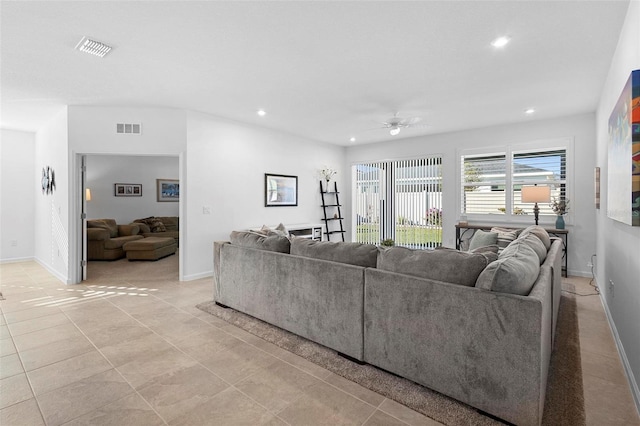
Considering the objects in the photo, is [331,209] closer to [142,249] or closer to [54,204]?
[142,249]

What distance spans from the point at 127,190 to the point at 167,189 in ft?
3.39

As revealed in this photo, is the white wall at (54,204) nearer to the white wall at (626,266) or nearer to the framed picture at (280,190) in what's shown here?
the framed picture at (280,190)

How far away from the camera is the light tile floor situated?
1.80 meters

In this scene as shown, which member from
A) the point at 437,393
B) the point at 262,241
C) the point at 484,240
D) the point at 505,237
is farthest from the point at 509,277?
the point at 505,237

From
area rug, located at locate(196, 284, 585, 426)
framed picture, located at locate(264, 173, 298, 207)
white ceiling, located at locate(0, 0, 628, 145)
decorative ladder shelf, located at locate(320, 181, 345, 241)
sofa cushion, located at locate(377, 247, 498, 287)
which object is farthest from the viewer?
decorative ladder shelf, located at locate(320, 181, 345, 241)

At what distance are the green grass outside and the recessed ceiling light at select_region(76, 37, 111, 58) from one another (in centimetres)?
614

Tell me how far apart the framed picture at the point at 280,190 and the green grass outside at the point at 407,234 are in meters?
2.20

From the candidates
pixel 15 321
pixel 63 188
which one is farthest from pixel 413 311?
pixel 63 188

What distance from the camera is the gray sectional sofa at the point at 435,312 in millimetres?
1635

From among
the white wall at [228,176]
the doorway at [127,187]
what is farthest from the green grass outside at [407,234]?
the doorway at [127,187]

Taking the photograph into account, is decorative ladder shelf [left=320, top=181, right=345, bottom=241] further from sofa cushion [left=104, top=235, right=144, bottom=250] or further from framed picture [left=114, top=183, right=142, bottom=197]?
framed picture [left=114, top=183, right=142, bottom=197]

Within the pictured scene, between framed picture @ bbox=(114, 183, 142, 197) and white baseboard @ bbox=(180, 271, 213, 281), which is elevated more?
framed picture @ bbox=(114, 183, 142, 197)

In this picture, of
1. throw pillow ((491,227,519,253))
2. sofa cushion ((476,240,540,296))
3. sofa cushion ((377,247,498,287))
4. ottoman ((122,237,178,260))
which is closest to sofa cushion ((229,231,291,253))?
sofa cushion ((377,247,498,287))

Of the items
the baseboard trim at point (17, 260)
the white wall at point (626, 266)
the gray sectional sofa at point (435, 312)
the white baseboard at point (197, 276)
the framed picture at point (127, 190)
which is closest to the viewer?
the gray sectional sofa at point (435, 312)
